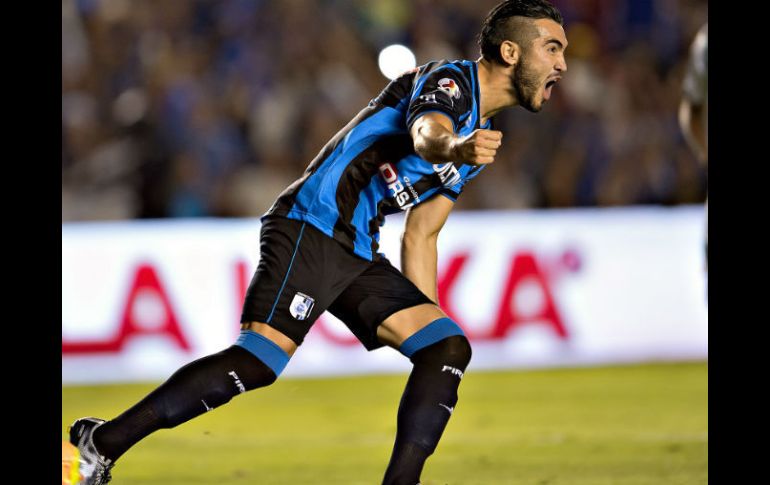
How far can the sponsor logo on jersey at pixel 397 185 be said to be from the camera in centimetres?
458

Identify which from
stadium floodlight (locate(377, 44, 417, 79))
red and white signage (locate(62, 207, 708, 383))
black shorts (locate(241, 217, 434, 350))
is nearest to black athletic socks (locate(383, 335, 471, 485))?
black shorts (locate(241, 217, 434, 350))

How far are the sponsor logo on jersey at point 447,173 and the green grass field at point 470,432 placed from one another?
1425mm

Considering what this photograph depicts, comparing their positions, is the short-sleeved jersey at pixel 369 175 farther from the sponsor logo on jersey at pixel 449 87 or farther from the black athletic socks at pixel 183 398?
the black athletic socks at pixel 183 398

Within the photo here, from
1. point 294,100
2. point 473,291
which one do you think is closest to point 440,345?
point 473,291

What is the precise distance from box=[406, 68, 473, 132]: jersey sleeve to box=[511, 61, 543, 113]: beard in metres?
0.22

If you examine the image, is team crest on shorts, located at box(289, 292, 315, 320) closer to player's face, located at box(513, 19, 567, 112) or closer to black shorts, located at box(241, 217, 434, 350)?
black shorts, located at box(241, 217, 434, 350)

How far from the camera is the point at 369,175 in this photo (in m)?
4.59

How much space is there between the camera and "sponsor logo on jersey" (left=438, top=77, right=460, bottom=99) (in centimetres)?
425

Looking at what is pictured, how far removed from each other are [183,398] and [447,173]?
54.7 inches

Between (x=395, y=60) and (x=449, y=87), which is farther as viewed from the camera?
(x=395, y=60)

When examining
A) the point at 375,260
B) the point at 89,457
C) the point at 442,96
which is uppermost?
the point at 442,96

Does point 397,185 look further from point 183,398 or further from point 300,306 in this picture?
point 183,398
